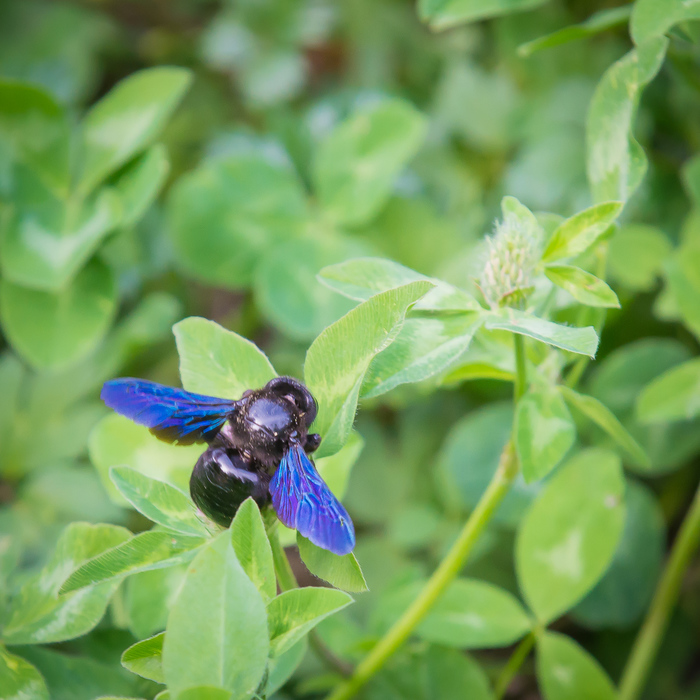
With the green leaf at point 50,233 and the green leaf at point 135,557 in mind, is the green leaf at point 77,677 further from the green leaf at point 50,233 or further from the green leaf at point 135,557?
the green leaf at point 50,233

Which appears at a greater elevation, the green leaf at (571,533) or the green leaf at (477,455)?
the green leaf at (571,533)

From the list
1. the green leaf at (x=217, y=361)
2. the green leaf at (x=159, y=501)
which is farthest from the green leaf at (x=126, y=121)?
the green leaf at (x=159, y=501)

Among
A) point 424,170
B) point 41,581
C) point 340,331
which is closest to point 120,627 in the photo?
point 41,581

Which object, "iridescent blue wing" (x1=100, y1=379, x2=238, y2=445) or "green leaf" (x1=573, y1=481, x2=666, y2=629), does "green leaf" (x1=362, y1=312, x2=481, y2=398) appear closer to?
"iridescent blue wing" (x1=100, y1=379, x2=238, y2=445)

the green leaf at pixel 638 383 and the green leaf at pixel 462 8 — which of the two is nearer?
the green leaf at pixel 462 8

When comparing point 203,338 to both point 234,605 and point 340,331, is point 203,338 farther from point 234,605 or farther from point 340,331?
point 234,605

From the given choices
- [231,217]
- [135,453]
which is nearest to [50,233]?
[231,217]

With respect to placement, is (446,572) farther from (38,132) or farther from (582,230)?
(38,132)
